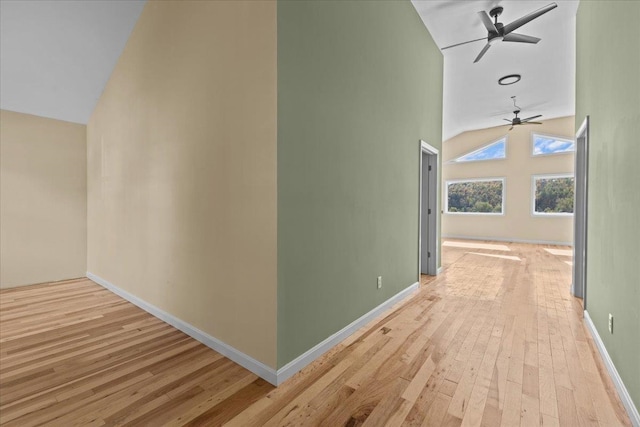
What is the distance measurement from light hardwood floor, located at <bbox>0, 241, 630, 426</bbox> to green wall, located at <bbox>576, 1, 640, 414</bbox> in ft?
1.16

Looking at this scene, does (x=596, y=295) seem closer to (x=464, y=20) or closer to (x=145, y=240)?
(x=464, y=20)

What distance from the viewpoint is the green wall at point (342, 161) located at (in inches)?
78.7

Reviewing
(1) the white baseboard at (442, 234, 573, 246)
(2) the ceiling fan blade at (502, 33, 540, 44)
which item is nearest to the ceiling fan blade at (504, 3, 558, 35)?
(2) the ceiling fan blade at (502, 33, 540, 44)

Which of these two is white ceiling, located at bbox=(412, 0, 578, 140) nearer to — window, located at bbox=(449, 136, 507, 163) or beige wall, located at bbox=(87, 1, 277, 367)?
window, located at bbox=(449, 136, 507, 163)

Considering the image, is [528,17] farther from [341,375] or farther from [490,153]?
[490,153]

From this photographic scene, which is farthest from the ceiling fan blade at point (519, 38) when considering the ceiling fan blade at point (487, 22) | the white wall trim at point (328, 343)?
the white wall trim at point (328, 343)

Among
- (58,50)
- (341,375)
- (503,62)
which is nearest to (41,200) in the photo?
(58,50)

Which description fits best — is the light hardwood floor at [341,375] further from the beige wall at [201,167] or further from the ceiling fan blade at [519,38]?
the ceiling fan blade at [519,38]

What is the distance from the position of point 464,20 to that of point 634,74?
3.02 meters

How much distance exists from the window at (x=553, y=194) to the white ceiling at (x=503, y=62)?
70.0 inches

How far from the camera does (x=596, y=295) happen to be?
260 cm

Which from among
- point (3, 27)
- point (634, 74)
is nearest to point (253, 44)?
point (634, 74)

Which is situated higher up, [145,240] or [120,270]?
[145,240]

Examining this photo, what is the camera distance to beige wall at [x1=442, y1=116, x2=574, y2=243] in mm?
8172
